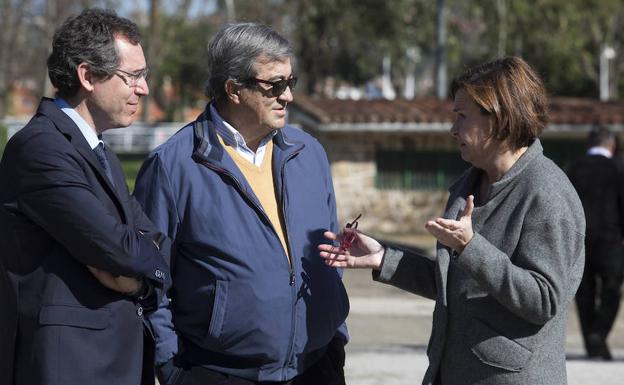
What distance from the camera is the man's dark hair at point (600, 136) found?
973cm

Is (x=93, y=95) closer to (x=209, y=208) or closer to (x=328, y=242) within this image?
(x=209, y=208)

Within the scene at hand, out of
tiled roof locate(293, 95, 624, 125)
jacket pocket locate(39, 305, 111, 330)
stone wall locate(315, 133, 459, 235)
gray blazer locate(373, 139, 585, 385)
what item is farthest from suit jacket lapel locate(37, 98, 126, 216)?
stone wall locate(315, 133, 459, 235)

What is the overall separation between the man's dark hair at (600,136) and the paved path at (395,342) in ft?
6.07

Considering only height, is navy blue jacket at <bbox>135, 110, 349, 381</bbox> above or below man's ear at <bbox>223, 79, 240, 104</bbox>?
below

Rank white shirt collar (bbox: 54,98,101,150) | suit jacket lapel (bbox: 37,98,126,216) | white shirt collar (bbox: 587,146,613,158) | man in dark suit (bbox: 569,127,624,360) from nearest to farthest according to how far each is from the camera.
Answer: suit jacket lapel (bbox: 37,98,126,216)
white shirt collar (bbox: 54,98,101,150)
man in dark suit (bbox: 569,127,624,360)
white shirt collar (bbox: 587,146,613,158)

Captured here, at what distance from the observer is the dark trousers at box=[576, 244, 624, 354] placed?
9.74m

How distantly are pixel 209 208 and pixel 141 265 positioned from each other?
1.95 ft

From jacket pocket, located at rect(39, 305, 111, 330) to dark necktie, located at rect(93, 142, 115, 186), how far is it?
41 cm

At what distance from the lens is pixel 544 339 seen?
11.2 ft

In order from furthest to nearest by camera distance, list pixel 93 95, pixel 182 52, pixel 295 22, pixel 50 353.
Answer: pixel 182 52 → pixel 295 22 → pixel 93 95 → pixel 50 353

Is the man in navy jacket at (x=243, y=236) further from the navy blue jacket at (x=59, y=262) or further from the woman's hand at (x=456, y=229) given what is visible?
the woman's hand at (x=456, y=229)

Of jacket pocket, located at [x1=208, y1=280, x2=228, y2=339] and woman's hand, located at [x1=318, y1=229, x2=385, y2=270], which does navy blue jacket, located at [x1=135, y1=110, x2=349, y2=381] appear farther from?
woman's hand, located at [x1=318, y1=229, x2=385, y2=270]

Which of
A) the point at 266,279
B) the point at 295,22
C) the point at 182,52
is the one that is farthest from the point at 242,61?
the point at 182,52

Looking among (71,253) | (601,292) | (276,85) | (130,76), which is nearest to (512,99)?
(276,85)
